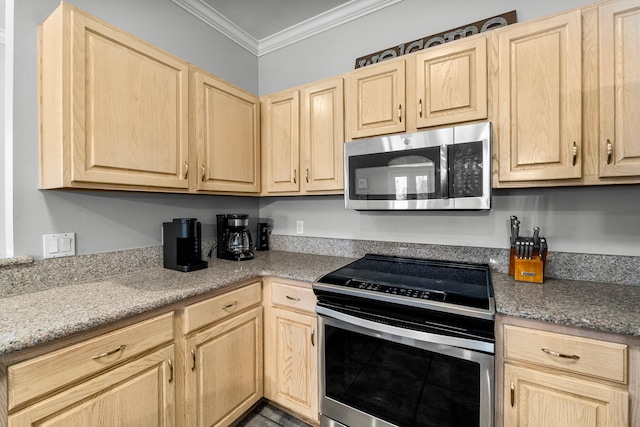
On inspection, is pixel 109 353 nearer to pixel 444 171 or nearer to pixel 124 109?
pixel 124 109

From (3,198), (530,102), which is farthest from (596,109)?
(3,198)

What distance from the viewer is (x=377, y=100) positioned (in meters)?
1.67

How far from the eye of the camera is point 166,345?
1.24 m

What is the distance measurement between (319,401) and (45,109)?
196 cm

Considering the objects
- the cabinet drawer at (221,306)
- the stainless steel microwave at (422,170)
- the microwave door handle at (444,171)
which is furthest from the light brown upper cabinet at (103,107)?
the microwave door handle at (444,171)

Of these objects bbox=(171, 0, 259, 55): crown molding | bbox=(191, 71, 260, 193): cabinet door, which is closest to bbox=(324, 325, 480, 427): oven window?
bbox=(191, 71, 260, 193): cabinet door

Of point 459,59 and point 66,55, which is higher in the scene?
point 459,59

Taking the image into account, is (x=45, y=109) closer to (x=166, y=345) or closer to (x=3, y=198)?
(x=3, y=198)

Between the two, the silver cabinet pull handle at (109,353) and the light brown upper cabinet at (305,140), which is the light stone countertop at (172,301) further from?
the light brown upper cabinet at (305,140)

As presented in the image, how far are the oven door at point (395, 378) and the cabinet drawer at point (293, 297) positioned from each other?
4.9 inches

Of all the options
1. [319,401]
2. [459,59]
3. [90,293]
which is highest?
[459,59]

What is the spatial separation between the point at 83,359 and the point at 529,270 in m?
1.94

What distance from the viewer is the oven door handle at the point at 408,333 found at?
42.3 inches

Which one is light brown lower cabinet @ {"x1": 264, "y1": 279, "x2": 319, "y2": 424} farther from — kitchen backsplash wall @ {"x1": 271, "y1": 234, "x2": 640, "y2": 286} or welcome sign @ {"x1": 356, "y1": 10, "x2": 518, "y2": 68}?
welcome sign @ {"x1": 356, "y1": 10, "x2": 518, "y2": 68}
